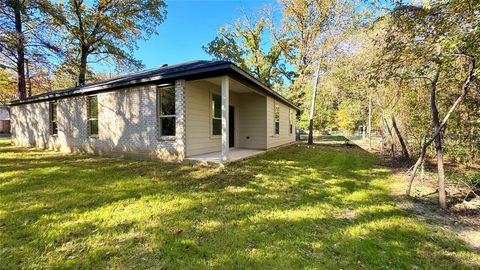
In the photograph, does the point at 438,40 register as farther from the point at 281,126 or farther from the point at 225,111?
the point at 281,126

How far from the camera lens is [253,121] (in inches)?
432

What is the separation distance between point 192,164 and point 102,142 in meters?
4.44

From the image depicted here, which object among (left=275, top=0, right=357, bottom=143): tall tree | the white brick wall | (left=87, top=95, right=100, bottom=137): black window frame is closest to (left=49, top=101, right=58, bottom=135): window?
the white brick wall

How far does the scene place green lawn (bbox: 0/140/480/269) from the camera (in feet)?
7.57

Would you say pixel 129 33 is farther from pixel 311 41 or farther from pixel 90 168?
pixel 90 168

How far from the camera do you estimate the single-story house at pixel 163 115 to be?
707 centimetres

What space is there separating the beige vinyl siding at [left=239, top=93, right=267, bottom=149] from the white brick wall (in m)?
4.56

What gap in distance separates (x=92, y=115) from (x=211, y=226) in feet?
28.9

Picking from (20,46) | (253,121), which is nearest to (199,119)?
(253,121)

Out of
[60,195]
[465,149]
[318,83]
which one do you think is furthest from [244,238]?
[318,83]

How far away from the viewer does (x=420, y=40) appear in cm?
395

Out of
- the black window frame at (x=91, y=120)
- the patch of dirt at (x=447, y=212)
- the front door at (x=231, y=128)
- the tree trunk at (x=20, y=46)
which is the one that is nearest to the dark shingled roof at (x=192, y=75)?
the black window frame at (x=91, y=120)

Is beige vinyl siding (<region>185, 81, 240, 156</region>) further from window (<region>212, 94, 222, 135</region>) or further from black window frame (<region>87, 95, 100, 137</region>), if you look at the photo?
black window frame (<region>87, 95, 100, 137</region>)

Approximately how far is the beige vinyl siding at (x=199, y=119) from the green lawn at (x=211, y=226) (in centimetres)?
238
